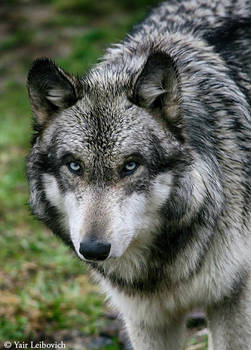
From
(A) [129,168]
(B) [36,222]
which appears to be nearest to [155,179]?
(A) [129,168]

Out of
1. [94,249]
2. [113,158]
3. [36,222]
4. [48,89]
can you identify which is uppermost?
[48,89]

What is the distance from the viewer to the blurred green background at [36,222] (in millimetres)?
5875

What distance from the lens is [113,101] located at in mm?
4055

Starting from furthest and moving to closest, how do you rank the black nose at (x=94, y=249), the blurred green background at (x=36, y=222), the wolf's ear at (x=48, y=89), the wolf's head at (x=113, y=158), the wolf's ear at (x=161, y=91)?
the blurred green background at (x=36, y=222) → the wolf's ear at (x=48, y=89) → the wolf's ear at (x=161, y=91) → the wolf's head at (x=113, y=158) → the black nose at (x=94, y=249)

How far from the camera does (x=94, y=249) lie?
11.7 feet

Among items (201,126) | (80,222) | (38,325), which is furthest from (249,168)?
(38,325)

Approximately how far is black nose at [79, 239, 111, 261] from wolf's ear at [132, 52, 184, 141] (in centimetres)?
87

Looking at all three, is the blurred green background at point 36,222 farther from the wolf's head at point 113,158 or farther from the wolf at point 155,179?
the wolf's head at point 113,158

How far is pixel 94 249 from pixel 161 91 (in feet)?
3.37

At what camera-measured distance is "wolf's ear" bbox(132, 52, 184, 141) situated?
393 cm

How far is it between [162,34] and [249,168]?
3.86 ft

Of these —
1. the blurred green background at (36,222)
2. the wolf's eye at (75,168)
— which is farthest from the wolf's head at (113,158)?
the blurred green background at (36,222)

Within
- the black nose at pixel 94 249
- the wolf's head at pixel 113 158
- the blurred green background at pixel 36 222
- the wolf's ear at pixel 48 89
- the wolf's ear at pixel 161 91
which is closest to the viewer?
the black nose at pixel 94 249

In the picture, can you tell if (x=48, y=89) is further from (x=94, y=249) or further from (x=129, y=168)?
(x=94, y=249)
